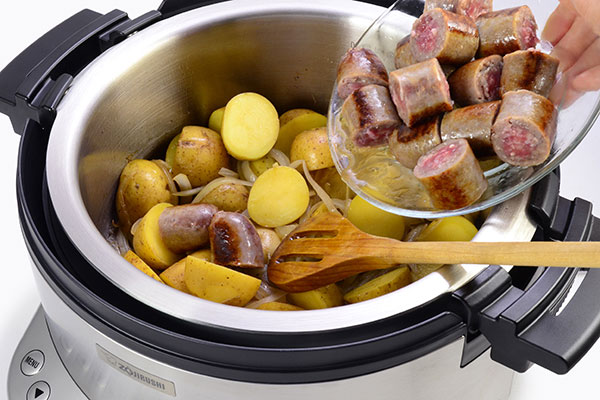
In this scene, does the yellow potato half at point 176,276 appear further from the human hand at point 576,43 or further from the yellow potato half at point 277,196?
the human hand at point 576,43

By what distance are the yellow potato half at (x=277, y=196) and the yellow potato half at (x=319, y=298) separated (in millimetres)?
243

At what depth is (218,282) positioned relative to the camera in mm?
1515

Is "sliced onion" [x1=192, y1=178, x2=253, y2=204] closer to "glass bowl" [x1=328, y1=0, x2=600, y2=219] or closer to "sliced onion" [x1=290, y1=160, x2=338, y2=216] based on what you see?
"sliced onion" [x1=290, y1=160, x2=338, y2=216]

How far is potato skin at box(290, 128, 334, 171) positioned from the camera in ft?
6.25

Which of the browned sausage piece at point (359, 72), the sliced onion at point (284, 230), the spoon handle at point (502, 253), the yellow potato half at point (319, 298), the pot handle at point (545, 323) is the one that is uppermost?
the browned sausage piece at point (359, 72)

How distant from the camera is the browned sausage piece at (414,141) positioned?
150 centimetres

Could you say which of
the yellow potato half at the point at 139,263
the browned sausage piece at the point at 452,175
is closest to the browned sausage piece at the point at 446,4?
the browned sausage piece at the point at 452,175

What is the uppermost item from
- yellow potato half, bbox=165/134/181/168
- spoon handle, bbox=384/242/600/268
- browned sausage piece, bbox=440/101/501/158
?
browned sausage piece, bbox=440/101/501/158

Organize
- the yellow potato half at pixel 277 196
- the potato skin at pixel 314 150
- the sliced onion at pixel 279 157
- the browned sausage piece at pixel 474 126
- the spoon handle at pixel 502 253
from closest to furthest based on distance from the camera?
the spoon handle at pixel 502 253
the browned sausage piece at pixel 474 126
the yellow potato half at pixel 277 196
the potato skin at pixel 314 150
the sliced onion at pixel 279 157

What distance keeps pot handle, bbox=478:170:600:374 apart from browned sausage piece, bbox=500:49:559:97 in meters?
0.40

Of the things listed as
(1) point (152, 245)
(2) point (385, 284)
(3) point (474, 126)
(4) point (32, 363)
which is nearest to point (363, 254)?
(2) point (385, 284)

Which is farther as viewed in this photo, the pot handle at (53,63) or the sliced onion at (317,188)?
the sliced onion at (317,188)

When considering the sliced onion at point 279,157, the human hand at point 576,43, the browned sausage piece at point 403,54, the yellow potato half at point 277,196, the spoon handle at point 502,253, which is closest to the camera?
the spoon handle at point 502,253

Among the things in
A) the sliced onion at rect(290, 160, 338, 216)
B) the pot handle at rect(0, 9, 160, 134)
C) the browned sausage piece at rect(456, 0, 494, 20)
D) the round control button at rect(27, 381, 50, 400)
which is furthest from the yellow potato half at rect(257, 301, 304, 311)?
the browned sausage piece at rect(456, 0, 494, 20)
